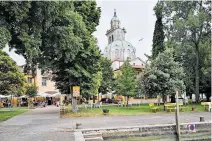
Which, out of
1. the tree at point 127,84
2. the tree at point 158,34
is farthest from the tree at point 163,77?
the tree at point 158,34

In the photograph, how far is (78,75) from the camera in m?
30.3

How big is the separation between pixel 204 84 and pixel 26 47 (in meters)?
30.7

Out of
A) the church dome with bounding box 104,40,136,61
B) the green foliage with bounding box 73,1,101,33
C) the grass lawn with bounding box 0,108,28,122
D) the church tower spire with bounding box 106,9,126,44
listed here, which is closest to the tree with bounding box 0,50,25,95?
the grass lawn with bounding box 0,108,28,122

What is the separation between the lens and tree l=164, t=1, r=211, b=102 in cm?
3828

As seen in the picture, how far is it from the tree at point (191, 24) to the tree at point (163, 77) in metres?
7.68

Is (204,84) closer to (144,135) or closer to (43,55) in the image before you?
(43,55)

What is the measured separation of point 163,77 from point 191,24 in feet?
32.0

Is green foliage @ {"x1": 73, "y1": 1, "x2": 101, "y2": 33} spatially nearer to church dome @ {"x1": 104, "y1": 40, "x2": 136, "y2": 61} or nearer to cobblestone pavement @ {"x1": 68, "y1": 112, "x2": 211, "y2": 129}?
cobblestone pavement @ {"x1": 68, "y1": 112, "x2": 211, "y2": 129}

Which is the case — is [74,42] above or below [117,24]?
below

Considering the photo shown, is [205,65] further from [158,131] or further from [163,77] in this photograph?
[158,131]

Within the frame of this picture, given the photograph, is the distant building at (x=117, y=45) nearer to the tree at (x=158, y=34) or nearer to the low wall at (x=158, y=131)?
the tree at (x=158, y=34)

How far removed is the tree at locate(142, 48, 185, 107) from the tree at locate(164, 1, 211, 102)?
768 centimetres

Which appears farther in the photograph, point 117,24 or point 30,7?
point 117,24

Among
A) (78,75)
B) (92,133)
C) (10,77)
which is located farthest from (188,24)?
(92,133)
